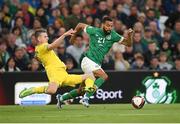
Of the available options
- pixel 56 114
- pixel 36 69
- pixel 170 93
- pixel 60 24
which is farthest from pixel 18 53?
pixel 56 114

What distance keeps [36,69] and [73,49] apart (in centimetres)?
162

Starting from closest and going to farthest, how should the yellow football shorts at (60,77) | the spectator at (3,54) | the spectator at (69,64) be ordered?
the yellow football shorts at (60,77) < the spectator at (69,64) < the spectator at (3,54)

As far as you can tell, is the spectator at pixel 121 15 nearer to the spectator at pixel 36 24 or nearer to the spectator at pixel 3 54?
the spectator at pixel 36 24

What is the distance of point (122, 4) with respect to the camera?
23.7m

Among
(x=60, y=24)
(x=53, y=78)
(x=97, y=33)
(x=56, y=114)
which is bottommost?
(x=56, y=114)

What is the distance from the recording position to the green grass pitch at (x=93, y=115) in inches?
525

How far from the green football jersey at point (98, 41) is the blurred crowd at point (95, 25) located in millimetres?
3565

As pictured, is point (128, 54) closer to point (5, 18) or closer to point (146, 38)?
point (146, 38)

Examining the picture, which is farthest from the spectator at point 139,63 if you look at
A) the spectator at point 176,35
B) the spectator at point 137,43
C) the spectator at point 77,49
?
the spectator at point 176,35

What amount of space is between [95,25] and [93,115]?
7.83 meters

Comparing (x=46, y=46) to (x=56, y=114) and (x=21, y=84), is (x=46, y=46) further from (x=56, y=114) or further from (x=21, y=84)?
(x=21, y=84)

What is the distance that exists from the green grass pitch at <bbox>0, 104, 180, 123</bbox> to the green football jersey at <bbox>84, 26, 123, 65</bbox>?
3.84 ft

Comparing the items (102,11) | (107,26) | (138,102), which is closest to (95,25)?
(102,11)

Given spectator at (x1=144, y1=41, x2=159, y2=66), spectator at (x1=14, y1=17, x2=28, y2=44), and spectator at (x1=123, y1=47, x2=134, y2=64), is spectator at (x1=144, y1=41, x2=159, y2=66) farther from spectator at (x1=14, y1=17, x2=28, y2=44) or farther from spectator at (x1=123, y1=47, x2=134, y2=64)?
spectator at (x1=14, y1=17, x2=28, y2=44)
